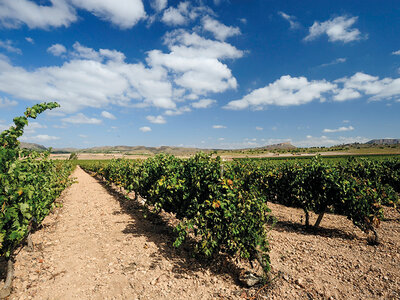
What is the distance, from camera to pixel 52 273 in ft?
17.3

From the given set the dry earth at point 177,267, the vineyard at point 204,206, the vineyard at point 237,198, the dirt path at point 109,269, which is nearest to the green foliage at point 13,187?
the vineyard at point 204,206

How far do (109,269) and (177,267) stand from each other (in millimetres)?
1845

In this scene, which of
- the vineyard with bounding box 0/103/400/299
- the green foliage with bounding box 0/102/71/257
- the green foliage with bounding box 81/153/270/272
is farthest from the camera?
the green foliage with bounding box 81/153/270/272

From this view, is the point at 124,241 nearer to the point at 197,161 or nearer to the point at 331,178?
the point at 197,161

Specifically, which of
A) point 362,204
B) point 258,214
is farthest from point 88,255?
point 362,204

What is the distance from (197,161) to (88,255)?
4.49 meters

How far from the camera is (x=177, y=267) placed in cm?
562

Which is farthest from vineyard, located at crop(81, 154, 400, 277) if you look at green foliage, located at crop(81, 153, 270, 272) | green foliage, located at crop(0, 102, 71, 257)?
green foliage, located at crop(0, 102, 71, 257)

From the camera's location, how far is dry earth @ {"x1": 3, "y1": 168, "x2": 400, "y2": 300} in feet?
15.3

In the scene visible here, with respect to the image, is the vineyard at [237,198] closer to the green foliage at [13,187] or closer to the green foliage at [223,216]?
the green foliage at [223,216]

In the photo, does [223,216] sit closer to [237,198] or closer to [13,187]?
[237,198]

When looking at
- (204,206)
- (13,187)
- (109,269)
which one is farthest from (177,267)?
(13,187)

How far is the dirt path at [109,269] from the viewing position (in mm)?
4629

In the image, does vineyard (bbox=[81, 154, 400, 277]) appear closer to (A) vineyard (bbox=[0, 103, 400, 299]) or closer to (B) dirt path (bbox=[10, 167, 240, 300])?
(A) vineyard (bbox=[0, 103, 400, 299])
